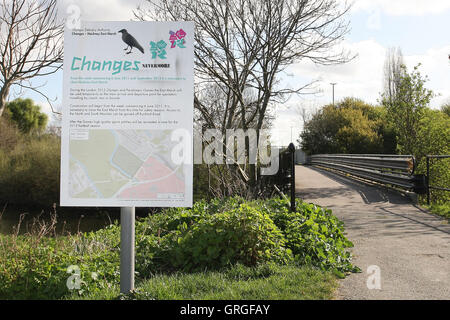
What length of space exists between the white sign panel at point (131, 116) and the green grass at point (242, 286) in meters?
1.00

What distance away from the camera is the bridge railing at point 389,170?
1130 centimetres

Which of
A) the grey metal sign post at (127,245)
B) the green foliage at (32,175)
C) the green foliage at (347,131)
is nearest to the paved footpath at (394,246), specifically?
A: the grey metal sign post at (127,245)

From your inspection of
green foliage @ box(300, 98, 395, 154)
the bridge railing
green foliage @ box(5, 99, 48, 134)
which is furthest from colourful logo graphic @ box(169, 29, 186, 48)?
green foliage @ box(5, 99, 48, 134)

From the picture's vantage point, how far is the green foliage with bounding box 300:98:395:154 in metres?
31.5

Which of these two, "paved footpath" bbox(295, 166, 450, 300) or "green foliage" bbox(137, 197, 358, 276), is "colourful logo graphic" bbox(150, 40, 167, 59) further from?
"paved footpath" bbox(295, 166, 450, 300)

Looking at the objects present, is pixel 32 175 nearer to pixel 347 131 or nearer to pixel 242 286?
pixel 242 286

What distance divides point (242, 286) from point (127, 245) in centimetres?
123

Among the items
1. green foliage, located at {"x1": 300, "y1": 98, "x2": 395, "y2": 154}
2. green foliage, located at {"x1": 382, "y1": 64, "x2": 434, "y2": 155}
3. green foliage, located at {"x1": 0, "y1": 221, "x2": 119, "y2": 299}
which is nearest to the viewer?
green foliage, located at {"x1": 0, "y1": 221, "x2": 119, "y2": 299}

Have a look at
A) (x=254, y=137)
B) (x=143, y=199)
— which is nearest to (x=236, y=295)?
(x=143, y=199)

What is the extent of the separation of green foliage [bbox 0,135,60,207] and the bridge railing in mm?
14584

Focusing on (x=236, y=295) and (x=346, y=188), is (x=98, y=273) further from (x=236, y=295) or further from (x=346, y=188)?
(x=346, y=188)

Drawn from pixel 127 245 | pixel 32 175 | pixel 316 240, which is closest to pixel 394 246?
pixel 316 240

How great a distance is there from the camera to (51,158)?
20578 mm

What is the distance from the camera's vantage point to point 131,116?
12.0 feet
